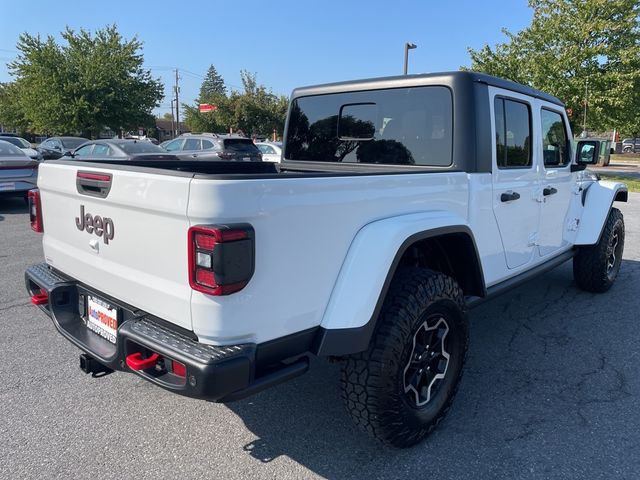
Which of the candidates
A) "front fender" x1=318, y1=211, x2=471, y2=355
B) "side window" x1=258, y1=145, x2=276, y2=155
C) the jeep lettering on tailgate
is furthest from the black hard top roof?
"side window" x1=258, y1=145, x2=276, y2=155

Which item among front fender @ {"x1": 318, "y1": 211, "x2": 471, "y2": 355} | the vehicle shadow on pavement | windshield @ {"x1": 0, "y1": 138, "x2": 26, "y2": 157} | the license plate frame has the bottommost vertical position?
the vehicle shadow on pavement

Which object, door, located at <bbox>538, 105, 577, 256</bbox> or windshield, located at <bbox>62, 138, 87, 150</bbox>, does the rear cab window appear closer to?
door, located at <bbox>538, 105, 577, 256</bbox>

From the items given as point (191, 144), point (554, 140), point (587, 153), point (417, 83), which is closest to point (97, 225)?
point (417, 83)

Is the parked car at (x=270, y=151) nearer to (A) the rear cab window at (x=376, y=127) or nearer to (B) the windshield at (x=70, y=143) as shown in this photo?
(B) the windshield at (x=70, y=143)

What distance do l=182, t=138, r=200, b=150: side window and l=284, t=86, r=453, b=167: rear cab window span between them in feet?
39.6

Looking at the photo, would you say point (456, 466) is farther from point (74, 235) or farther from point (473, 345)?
point (74, 235)

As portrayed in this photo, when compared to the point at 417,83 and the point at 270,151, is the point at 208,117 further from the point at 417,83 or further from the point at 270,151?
the point at 417,83

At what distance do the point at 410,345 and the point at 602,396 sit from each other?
1.57m

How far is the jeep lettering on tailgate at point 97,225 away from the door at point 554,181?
10.2 ft

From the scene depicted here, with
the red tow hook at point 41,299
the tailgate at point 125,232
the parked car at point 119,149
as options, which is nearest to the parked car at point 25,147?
the parked car at point 119,149

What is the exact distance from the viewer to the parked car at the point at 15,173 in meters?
9.19

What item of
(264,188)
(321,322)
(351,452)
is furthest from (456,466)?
(264,188)

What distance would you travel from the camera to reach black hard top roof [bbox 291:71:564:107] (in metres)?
3.02

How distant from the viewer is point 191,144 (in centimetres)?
1578
